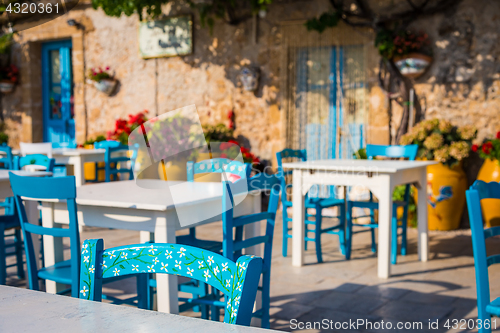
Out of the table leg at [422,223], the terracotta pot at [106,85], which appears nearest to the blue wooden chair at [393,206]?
the table leg at [422,223]

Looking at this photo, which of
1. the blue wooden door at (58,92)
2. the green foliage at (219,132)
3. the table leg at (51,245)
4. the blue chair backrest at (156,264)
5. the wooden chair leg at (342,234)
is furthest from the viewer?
the blue wooden door at (58,92)

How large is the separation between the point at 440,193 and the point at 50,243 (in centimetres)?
414

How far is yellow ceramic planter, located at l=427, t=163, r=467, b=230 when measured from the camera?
5512 millimetres

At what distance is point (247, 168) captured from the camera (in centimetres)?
249

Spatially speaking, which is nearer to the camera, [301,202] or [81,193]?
[81,193]

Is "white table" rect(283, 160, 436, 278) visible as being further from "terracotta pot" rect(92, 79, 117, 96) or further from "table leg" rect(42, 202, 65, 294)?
"terracotta pot" rect(92, 79, 117, 96)

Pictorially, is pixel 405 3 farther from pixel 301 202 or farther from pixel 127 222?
pixel 127 222

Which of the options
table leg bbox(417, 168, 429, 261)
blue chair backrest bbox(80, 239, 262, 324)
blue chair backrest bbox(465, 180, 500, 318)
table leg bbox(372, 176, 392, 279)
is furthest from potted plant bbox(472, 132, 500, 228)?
blue chair backrest bbox(80, 239, 262, 324)

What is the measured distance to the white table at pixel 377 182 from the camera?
3.80 metres

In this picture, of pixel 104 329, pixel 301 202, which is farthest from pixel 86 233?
pixel 104 329

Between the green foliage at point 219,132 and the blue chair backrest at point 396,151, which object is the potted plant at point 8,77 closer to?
the green foliage at point 219,132

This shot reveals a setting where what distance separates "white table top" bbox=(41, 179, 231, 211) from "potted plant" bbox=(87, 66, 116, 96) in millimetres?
5555

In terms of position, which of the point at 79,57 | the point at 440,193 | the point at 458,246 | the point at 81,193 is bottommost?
the point at 458,246

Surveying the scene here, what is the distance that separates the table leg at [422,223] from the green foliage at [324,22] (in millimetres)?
2574
